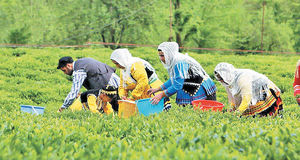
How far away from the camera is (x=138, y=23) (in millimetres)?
23547

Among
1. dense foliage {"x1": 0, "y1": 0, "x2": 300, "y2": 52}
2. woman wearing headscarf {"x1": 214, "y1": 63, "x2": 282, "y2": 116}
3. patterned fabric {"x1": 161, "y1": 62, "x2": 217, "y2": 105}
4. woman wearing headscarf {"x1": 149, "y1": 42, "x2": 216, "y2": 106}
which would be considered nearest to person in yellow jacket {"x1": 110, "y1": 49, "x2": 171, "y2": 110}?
woman wearing headscarf {"x1": 149, "y1": 42, "x2": 216, "y2": 106}

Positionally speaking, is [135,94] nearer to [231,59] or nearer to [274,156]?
[274,156]

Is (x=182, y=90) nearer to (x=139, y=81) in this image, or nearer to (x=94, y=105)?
(x=139, y=81)

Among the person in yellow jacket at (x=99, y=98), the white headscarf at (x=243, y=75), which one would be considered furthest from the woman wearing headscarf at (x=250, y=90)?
the person in yellow jacket at (x=99, y=98)

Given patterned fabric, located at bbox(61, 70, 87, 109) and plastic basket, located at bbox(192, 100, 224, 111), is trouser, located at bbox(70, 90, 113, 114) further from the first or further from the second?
plastic basket, located at bbox(192, 100, 224, 111)

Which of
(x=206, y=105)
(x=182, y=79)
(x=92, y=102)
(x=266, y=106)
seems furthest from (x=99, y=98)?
(x=266, y=106)

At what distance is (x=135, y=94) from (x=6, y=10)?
26.2m

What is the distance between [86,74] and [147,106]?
143cm

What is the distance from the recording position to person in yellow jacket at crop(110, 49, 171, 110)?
5.34 metres

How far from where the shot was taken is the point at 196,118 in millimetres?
4465

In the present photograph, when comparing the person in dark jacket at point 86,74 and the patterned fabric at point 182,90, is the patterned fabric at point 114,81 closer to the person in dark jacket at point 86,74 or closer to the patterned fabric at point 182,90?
the person in dark jacket at point 86,74

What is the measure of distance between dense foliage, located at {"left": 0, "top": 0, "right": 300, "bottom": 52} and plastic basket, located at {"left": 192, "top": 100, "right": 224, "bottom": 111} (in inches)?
699

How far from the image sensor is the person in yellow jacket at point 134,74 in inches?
210

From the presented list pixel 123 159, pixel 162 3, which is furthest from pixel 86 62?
pixel 162 3
